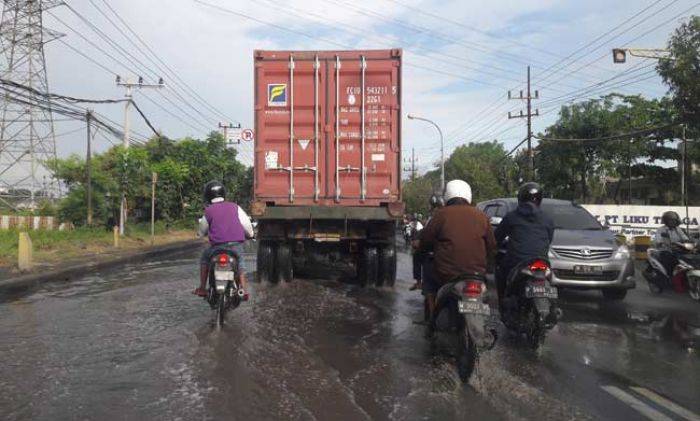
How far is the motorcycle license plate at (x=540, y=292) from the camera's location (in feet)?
19.0

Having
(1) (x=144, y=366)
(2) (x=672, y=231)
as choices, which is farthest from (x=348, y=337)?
(2) (x=672, y=231)

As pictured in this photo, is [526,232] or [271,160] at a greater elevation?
[271,160]

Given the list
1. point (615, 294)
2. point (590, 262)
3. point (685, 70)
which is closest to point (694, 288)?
point (615, 294)

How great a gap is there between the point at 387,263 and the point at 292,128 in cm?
280

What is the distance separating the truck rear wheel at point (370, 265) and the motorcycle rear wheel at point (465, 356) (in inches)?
218

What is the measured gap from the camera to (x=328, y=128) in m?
10.3

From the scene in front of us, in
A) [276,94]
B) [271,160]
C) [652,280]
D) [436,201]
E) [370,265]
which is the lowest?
[652,280]

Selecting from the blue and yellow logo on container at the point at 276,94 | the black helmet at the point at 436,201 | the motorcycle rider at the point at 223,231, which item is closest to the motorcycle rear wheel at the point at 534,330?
the black helmet at the point at 436,201

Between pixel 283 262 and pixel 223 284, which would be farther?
pixel 283 262

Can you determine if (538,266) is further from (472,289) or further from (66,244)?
(66,244)

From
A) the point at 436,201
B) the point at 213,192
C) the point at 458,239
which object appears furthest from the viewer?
the point at 436,201

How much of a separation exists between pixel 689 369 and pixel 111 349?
5.44 meters

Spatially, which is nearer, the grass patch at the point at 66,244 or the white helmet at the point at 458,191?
the white helmet at the point at 458,191

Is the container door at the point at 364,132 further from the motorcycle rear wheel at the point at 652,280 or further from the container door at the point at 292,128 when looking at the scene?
the motorcycle rear wheel at the point at 652,280
